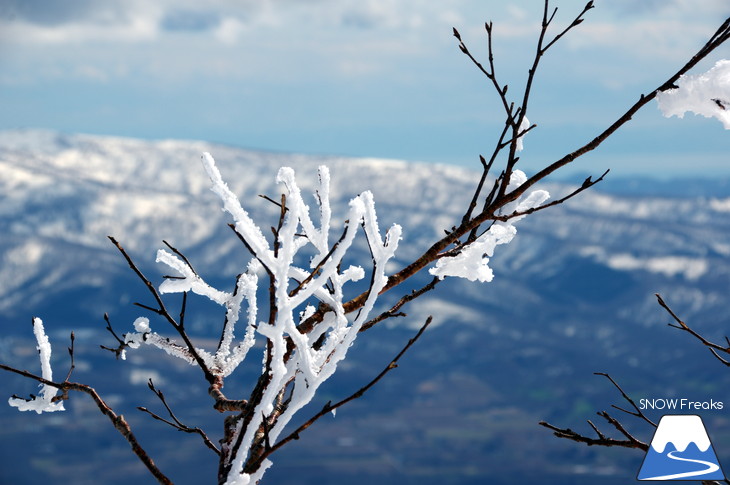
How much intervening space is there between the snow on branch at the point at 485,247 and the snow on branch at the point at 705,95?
685 mm

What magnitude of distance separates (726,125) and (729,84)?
0.17 meters

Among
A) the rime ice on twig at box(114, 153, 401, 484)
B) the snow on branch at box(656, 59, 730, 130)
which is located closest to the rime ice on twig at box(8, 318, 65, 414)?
the rime ice on twig at box(114, 153, 401, 484)

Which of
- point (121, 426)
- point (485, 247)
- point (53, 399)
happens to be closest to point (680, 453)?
point (485, 247)

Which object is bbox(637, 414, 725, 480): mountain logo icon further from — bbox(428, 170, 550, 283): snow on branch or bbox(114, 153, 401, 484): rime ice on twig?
bbox(114, 153, 401, 484): rime ice on twig

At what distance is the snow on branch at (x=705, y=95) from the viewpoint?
11.8ft

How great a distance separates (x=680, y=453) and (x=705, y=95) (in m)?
1.92

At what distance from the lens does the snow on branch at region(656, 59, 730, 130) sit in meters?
3.60

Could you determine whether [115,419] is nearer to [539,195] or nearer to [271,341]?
[271,341]

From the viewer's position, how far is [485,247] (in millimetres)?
3826

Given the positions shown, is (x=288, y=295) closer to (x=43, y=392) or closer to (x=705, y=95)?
(x=43, y=392)

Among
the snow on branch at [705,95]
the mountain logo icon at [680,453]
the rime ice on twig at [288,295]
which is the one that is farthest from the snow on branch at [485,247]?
the mountain logo icon at [680,453]

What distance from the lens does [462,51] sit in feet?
13.6

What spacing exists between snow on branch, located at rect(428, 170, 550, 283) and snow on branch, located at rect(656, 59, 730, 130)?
2.25ft

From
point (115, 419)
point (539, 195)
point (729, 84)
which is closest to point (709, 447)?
point (539, 195)
